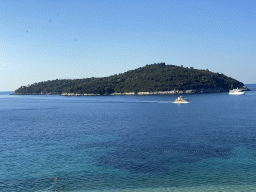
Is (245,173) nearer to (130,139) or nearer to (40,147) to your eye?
(130,139)

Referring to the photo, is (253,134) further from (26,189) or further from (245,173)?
(26,189)

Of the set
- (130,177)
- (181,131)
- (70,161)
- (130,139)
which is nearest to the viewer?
(130,177)

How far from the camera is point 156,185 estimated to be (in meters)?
23.6

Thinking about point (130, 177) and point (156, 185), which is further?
point (130, 177)

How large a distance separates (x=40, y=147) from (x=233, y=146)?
1357 inches

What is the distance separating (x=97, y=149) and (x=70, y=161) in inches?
269

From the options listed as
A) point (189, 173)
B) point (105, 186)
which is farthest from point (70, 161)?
point (189, 173)

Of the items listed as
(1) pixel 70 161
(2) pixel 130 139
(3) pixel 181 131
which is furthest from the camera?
(3) pixel 181 131

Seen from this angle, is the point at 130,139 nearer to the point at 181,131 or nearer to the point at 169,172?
the point at 181,131

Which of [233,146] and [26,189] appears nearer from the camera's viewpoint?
[26,189]

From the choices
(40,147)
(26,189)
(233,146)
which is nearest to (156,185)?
(26,189)

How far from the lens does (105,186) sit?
23.9 m

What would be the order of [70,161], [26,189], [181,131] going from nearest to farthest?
[26,189] → [70,161] → [181,131]

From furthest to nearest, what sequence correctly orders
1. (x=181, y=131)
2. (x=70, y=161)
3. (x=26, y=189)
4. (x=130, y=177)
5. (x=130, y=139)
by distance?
(x=181, y=131) → (x=130, y=139) → (x=70, y=161) → (x=130, y=177) → (x=26, y=189)
